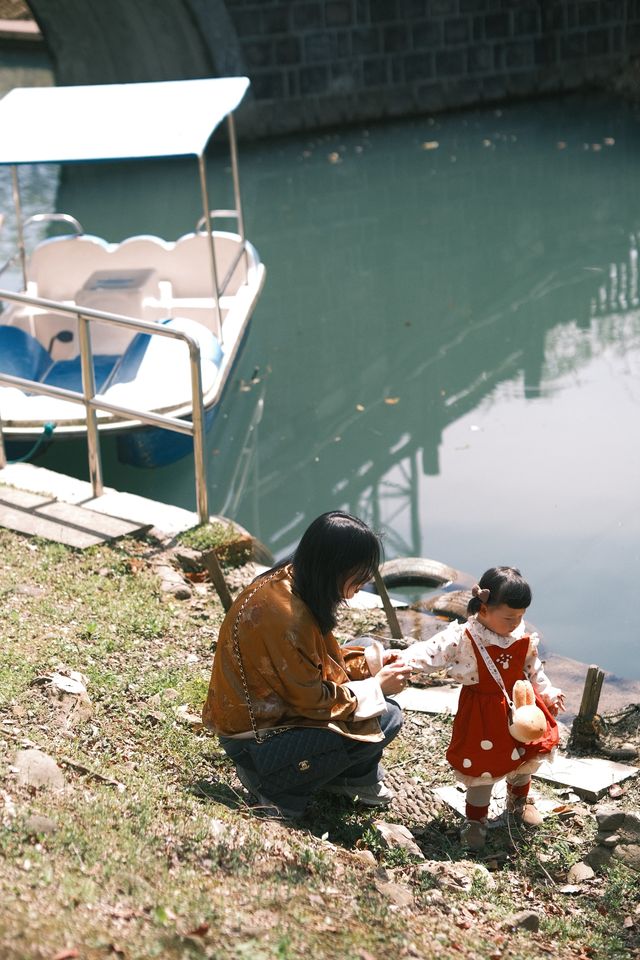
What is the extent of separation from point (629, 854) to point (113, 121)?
678 centimetres

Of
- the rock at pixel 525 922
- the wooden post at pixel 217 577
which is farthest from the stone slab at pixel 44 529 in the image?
the rock at pixel 525 922

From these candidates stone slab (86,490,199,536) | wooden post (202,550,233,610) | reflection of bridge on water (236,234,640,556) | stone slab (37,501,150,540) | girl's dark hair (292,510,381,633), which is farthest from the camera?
reflection of bridge on water (236,234,640,556)

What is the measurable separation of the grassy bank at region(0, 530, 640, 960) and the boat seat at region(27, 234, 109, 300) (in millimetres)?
6021

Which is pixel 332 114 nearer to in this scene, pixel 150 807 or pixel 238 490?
pixel 238 490

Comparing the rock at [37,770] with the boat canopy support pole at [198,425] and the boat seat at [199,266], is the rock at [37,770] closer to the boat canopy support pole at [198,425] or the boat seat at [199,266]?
the boat canopy support pole at [198,425]

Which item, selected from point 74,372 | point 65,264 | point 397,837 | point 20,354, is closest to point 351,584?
point 397,837

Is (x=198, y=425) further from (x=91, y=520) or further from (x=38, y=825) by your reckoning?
(x=38, y=825)

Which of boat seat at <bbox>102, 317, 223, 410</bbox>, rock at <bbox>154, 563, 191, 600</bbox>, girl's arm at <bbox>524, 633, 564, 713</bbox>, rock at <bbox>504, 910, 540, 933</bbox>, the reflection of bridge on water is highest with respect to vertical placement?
girl's arm at <bbox>524, 633, 564, 713</bbox>

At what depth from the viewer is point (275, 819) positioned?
3809 mm

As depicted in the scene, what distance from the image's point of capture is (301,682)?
12.1 feet

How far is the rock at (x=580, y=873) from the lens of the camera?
3926 millimetres

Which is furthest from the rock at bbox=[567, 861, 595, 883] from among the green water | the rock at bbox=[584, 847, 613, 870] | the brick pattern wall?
the brick pattern wall

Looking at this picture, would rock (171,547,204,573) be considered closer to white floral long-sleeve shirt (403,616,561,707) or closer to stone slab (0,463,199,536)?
stone slab (0,463,199,536)

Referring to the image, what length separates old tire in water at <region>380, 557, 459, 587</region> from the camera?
7203 millimetres
